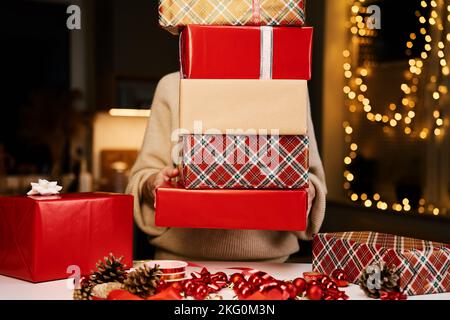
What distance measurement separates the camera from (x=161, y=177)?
1208mm

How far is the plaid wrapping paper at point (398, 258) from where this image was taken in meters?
0.91

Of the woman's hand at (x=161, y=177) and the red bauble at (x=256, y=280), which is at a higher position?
the woman's hand at (x=161, y=177)

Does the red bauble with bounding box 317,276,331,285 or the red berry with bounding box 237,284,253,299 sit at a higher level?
the red berry with bounding box 237,284,253,299

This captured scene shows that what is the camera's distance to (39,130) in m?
3.14

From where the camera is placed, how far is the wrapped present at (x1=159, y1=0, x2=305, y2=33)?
106cm

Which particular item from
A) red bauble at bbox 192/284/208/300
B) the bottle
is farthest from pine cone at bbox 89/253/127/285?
the bottle

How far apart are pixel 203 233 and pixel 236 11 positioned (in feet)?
1.83

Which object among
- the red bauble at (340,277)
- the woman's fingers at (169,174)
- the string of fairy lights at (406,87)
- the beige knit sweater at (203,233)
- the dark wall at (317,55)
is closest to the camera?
the red bauble at (340,277)

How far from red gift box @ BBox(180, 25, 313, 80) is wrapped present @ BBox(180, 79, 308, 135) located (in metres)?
0.03

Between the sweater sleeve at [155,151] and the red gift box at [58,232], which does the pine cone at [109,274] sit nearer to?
the red gift box at [58,232]

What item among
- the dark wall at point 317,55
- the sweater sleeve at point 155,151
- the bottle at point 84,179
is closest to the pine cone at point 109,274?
the sweater sleeve at point 155,151

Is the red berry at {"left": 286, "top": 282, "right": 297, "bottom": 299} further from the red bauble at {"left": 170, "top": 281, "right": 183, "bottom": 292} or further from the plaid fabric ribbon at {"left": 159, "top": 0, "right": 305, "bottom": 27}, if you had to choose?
the plaid fabric ribbon at {"left": 159, "top": 0, "right": 305, "bottom": 27}

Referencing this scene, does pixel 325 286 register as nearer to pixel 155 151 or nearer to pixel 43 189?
pixel 43 189

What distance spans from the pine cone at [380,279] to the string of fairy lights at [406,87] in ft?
4.31
